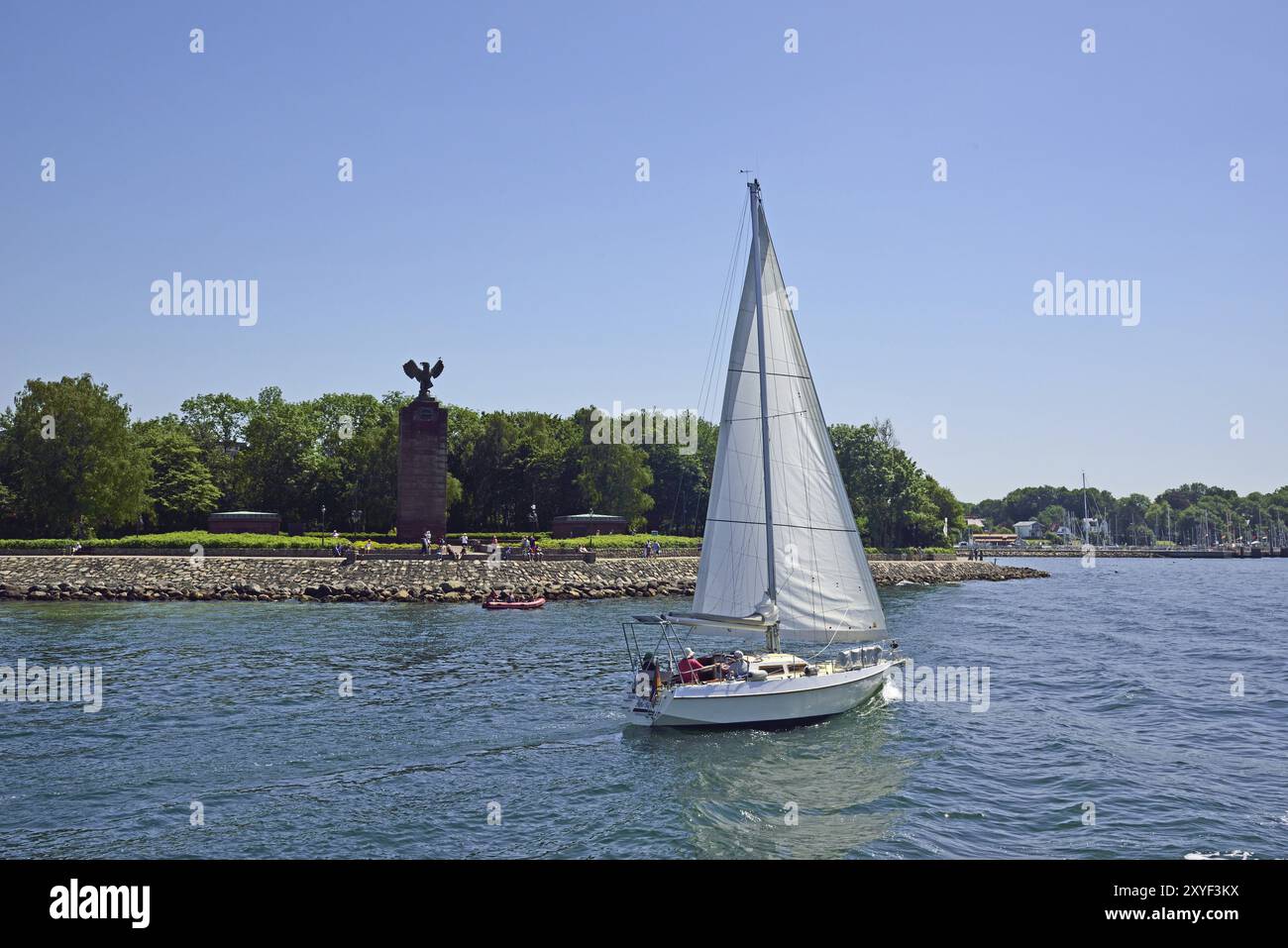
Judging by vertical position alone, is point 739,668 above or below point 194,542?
below

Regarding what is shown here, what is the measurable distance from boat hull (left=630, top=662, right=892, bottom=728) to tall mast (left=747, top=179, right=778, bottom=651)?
7.26 ft

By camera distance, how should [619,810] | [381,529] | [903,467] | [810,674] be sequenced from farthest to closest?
[903,467]
[381,529]
[810,674]
[619,810]

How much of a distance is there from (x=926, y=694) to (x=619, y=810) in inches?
717

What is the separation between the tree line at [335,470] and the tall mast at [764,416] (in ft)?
223

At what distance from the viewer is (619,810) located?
21234 millimetres

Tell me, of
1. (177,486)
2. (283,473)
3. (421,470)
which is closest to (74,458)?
(177,486)

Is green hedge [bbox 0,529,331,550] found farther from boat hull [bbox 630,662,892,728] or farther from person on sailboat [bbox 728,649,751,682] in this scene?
person on sailboat [bbox 728,649,751,682]

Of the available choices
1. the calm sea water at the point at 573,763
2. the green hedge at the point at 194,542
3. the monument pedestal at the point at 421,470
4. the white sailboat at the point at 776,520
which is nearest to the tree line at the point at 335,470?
the green hedge at the point at 194,542

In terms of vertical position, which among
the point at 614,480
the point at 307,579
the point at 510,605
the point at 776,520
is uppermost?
the point at 614,480

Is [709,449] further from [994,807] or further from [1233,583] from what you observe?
[994,807]

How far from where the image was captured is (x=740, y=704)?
2742 centimetres

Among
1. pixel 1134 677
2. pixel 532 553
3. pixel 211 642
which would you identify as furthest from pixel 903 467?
pixel 211 642

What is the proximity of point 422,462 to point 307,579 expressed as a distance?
48.6 feet

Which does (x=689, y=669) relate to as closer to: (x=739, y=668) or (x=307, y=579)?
(x=739, y=668)
